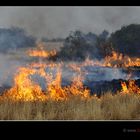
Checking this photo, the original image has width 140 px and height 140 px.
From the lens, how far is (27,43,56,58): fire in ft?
28.6

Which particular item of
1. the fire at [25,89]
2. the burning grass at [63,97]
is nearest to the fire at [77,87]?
the burning grass at [63,97]

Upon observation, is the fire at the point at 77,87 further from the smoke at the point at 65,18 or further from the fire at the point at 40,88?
the smoke at the point at 65,18

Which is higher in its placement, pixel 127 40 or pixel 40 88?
pixel 127 40

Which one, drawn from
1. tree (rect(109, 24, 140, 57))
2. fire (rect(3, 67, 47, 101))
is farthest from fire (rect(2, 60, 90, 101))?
tree (rect(109, 24, 140, 57))

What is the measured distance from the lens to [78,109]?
28.5 feet

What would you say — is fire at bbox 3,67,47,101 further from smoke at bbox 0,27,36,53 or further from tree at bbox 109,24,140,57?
tree at bbox 109,24,140,57

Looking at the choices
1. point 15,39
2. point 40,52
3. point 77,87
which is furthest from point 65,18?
point 77,87

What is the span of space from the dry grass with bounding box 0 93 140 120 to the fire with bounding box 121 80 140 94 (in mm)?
33

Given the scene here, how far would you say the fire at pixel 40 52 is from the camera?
343 inches

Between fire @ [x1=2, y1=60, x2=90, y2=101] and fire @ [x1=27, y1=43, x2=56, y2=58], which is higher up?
fire @ [x1=27, y1=43, x2=56, y2=58]

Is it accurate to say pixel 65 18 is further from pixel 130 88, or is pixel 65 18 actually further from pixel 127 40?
pixel 130 88

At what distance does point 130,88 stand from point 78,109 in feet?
1.53

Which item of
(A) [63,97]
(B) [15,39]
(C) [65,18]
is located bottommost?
(A) [63,97]

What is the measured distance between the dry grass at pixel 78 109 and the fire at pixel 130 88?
3 centimetres
